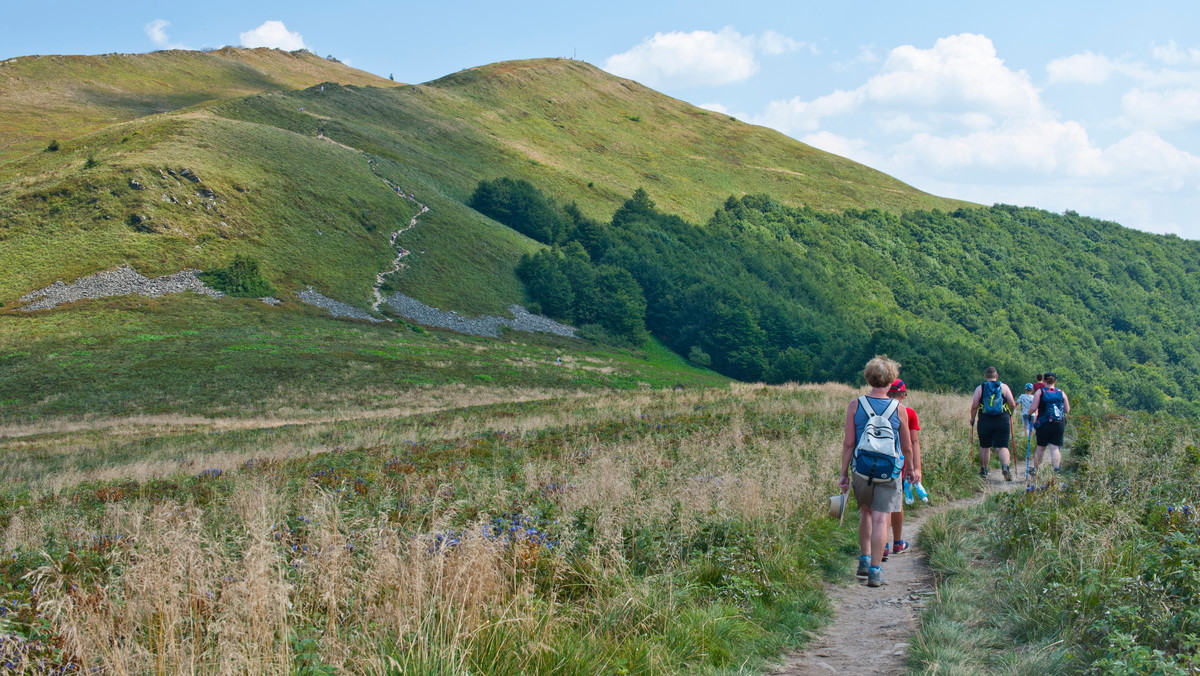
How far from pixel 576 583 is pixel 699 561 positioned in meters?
1.31

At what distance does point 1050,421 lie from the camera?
1214 centimetres

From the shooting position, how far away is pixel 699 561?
616 centimetres

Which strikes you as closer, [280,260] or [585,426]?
[585,426]

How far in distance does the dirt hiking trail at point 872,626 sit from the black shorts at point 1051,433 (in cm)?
589

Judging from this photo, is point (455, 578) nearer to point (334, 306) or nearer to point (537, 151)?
point (334, 306)

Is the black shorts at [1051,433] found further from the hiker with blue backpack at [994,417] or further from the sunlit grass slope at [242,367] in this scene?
the sunlit grass slope at [242,367]

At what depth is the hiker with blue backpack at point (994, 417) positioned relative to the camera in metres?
12.0

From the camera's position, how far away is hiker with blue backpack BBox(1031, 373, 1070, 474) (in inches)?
476

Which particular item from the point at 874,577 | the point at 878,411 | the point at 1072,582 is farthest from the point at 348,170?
the point at 1072,582

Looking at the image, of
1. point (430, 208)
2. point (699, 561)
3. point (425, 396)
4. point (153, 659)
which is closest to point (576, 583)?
point (699, 561)

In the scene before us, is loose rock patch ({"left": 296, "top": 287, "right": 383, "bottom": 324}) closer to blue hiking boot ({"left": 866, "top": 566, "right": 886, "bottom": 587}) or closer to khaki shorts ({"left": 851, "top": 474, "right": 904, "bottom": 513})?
khaki shorts ({"left": 851, "top": 474, "right": 904, "bottom": 513})

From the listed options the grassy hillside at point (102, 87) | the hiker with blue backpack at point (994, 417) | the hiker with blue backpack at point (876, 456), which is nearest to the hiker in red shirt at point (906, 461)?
the hiker with blue backpack at point (876, 456)

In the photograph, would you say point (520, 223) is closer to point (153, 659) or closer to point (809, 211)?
point (809, 211)

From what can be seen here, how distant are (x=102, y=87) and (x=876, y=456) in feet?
578
